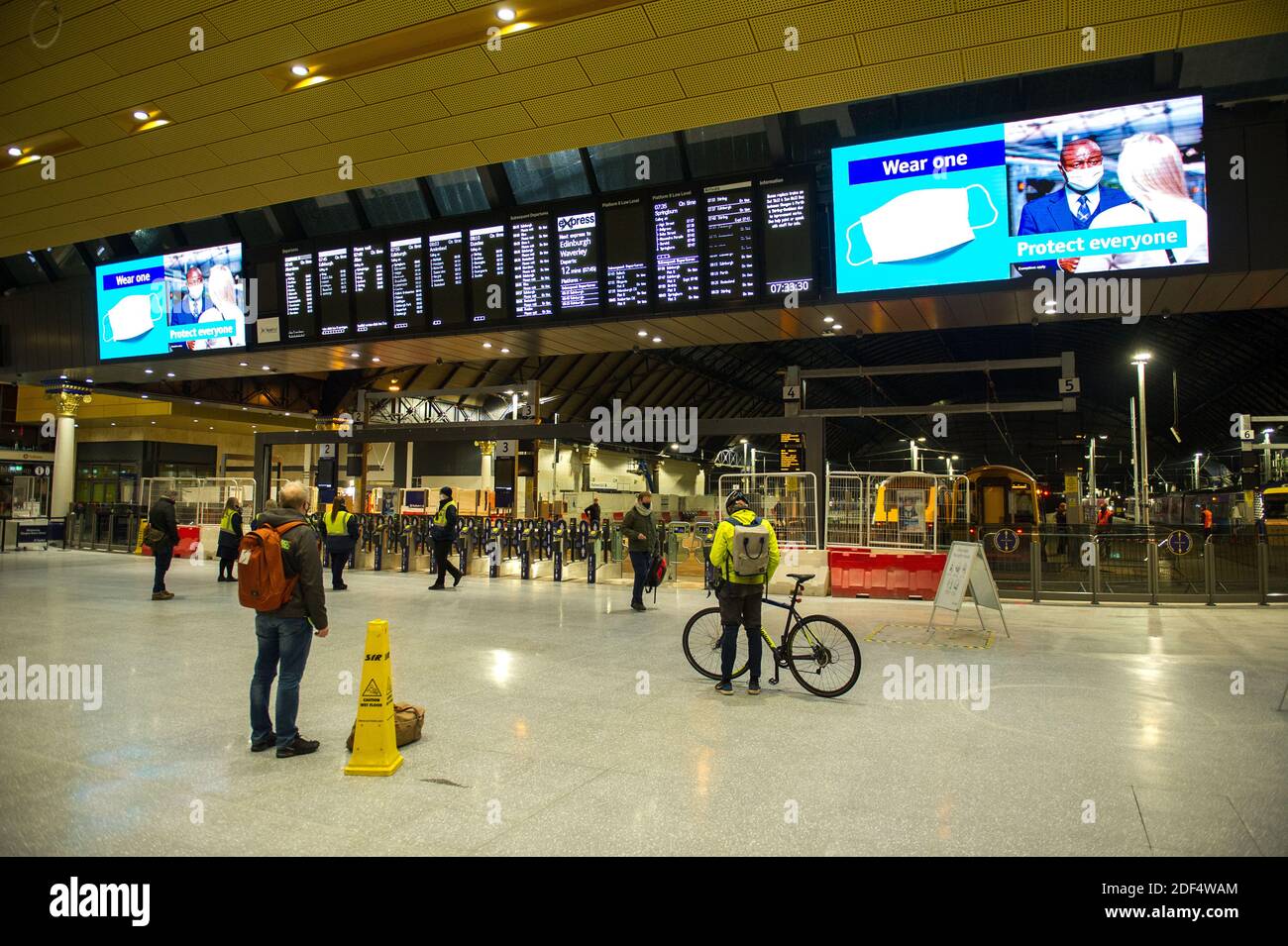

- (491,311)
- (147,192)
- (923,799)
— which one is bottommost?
(923,799)

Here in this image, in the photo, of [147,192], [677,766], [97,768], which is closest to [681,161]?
[147,192]

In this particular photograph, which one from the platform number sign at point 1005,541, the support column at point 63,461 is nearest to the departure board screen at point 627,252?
the platform number sign at point 1005,541

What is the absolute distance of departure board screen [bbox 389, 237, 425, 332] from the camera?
39.3 feet

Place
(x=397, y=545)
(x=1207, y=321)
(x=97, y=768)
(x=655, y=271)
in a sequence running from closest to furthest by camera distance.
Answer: (x=97, y=768) → (x=655, y=271) → (x=397, y=545) → (x=1207, y=321)

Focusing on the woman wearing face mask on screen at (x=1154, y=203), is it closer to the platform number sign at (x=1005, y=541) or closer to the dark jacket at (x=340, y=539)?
the platform number sign at (x=1005, y=541)

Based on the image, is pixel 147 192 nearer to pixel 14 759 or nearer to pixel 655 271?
pixel 655 271

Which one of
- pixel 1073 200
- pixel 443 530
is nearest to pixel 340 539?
pixel 443 530

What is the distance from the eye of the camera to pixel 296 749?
4.68 meters

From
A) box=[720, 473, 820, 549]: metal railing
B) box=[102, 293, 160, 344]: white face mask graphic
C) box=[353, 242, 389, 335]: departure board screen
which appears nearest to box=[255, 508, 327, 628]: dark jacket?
box=[353, 242, 389, 335]: departure board screen

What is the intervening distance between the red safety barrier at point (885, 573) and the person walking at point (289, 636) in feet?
33.7

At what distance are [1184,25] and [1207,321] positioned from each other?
2236 centimetres

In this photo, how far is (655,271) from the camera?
34.9 feet

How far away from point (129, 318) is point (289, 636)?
1199 centimetres

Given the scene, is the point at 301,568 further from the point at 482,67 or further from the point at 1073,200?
the point at 1073,200
